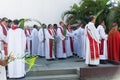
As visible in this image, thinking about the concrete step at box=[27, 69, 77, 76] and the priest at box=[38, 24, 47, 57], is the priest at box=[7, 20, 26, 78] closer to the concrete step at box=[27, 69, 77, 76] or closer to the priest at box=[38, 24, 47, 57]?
the concrete step at box=[27, 69, 77, 76]

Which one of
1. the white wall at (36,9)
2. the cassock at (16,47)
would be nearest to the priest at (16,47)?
the cassock at (16,47)

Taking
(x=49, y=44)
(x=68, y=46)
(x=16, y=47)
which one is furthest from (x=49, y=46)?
(x=16, y=47)

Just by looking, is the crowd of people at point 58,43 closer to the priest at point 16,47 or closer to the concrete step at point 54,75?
the priest at point 16,47

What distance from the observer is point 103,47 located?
12.3 metres

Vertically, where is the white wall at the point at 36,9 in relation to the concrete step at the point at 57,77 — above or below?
above

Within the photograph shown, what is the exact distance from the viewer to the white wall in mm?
17844

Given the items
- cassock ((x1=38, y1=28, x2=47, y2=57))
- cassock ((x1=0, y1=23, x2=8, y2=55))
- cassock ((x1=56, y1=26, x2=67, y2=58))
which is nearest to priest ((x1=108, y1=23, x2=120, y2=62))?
cassock ((x1=56, y1=26, x2=67, y2=58))

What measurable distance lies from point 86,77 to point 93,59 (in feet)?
2.46

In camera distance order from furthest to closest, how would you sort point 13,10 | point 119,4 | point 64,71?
point 13,10, point 119,4, point 64,71

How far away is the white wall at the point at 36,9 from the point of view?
58.5 ft

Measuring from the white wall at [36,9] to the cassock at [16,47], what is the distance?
7658 millimetres

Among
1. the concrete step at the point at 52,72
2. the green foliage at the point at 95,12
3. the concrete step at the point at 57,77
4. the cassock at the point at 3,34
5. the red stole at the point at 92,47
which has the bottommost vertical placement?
the concrete step at the point at 57,77

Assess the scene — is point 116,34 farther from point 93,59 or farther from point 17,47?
point 17,47

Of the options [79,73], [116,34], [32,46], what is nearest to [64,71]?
[79,73]
